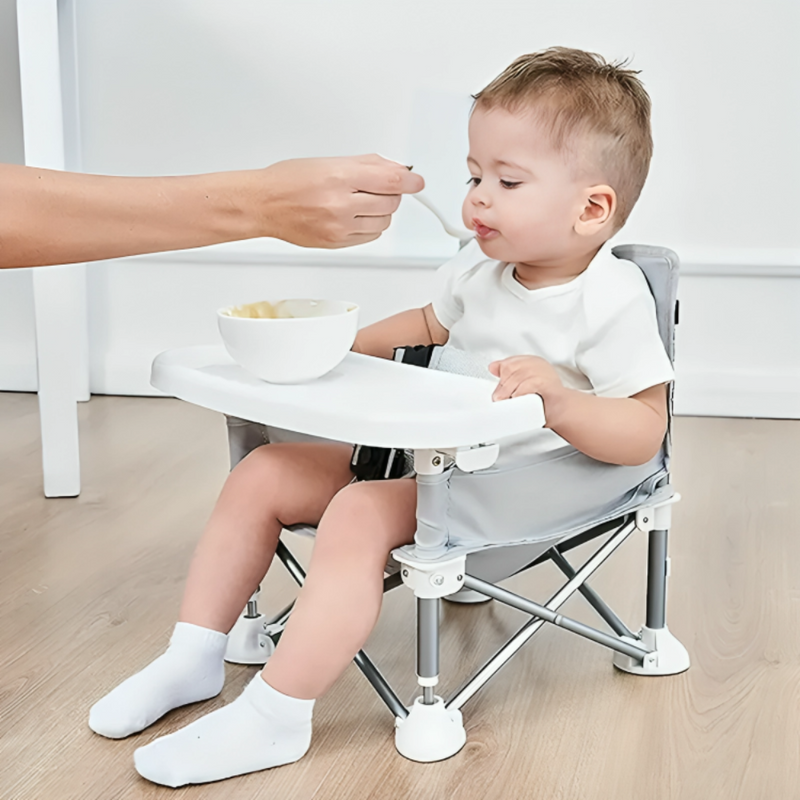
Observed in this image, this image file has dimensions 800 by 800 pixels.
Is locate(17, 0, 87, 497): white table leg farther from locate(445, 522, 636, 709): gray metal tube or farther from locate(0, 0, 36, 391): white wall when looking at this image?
locate(445, 522, 636, 709): gray metal tube

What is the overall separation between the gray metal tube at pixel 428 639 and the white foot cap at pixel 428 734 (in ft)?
0.12

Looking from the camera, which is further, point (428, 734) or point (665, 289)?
point (665, 289)

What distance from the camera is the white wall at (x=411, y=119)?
7.25 feet

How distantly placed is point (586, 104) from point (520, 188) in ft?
0.34

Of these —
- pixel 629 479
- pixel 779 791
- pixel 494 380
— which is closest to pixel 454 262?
pixel 494 380

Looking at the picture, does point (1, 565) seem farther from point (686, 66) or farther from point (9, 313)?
point (686, 66)

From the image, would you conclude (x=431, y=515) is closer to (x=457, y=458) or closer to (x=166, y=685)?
(x=457, y=458)

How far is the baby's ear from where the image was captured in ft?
3.60

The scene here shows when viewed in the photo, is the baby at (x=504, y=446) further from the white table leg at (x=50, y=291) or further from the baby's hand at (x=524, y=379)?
the white table leg at (x=50, y=291)

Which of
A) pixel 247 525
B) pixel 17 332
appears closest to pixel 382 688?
pixel 247 525

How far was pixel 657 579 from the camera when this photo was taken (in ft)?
3.87

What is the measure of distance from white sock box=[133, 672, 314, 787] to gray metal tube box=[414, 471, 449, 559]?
178 mm

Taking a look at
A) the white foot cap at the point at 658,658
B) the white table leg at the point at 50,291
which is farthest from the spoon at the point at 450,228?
the white table leg at the point at 50,291

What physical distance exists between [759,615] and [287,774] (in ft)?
2.13
